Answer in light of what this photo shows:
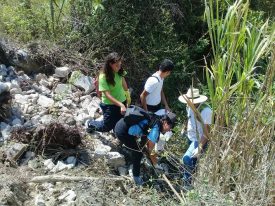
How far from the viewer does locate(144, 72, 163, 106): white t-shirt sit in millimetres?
6266

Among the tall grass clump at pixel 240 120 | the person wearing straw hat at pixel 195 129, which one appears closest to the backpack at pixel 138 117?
the person wearing straw hat at pixel 195 129

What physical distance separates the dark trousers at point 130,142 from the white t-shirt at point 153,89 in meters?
0.71

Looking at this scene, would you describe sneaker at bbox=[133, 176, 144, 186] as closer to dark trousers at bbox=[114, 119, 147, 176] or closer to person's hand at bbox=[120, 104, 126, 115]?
dark trousers at bbox=[114, 119, 147, 176]

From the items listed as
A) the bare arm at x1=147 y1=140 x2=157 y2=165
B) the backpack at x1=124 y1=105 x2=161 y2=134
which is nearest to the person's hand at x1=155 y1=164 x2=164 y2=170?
the bare arm at x1=147 y1=140 x2=157 y2=165

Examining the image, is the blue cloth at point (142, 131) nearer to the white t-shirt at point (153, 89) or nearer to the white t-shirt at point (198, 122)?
the white t-shirt at point (198, 122)

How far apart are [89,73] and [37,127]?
7.27 feet

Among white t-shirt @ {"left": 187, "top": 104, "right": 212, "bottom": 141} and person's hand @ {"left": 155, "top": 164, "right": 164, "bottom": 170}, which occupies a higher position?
white t-shirt @ {"left": 187, "top": 104, "right": 212, "bottom": 141}

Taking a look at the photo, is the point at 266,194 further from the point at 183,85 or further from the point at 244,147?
the point at 183,85

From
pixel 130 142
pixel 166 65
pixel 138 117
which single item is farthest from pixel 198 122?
pixel 166 65

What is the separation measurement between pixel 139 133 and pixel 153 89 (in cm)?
86

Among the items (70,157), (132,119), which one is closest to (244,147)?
(132,119)

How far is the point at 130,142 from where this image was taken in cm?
577

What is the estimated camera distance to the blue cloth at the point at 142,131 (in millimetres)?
5652

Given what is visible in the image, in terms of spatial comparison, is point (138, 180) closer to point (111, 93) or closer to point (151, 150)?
point (151, 150)
